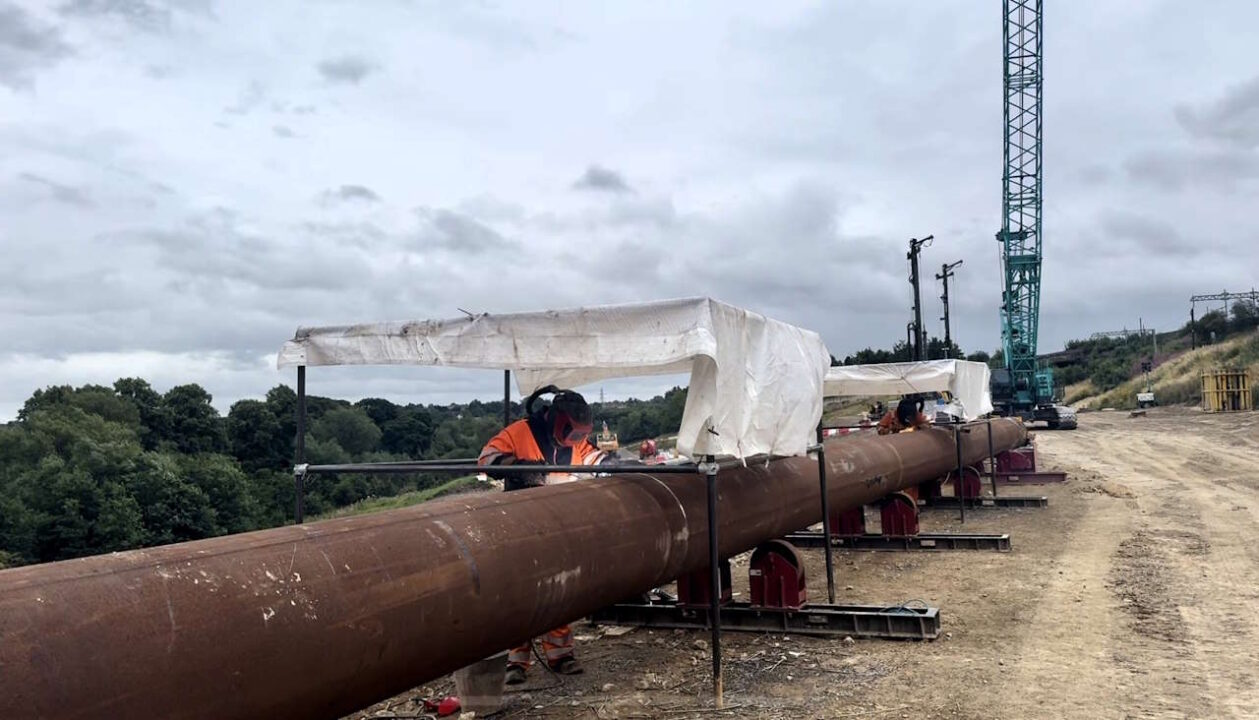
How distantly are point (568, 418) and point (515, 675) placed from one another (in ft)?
5.68

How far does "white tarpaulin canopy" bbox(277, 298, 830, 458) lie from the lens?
5.16 m

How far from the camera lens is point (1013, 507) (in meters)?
14.6

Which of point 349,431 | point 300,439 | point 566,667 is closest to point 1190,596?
point 566,667

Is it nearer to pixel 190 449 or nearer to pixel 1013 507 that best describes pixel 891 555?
pixel 1013 507

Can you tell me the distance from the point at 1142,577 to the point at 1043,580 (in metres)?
0.89

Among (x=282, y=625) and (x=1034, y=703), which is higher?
(x=282, y=625)

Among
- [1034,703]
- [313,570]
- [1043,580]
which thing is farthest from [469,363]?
[1043,580]

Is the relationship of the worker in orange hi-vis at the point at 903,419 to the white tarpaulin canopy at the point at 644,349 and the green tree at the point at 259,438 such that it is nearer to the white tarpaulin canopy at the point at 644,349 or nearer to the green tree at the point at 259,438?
the white tarpaulin canopy at the point at 644,349

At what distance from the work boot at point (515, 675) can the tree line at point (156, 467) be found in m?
23.4

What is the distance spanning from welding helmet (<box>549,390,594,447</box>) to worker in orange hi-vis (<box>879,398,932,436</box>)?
7.15 metres

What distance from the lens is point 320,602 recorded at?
2963 mm

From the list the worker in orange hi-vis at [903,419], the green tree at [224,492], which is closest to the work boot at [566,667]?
the worker in orange hi-vis at [903,419]

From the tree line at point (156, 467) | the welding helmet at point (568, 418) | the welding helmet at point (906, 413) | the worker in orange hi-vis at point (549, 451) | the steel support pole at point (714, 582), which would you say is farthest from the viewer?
the tree line at point (156, 467)

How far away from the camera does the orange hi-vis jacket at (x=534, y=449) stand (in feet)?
20.5
